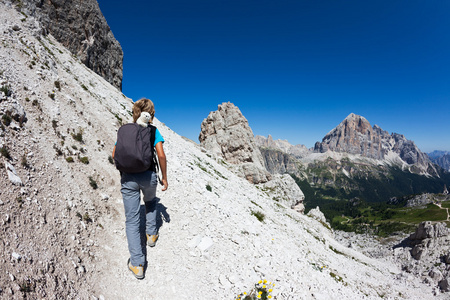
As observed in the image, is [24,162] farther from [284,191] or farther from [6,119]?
[284,191]

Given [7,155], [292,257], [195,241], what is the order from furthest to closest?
[292,257] < [195,241] < [7,155]

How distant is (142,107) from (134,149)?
1.89 metres

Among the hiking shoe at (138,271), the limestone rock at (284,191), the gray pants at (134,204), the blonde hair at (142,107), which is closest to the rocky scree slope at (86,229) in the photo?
the hiking shoe at (138,271)

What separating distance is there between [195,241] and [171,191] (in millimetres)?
Result: 4496

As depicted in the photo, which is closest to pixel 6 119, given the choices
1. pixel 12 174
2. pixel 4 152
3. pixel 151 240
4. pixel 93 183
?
pixel 4 152

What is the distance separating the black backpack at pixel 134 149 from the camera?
7203 millimetres

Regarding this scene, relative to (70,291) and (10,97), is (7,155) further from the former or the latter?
(70,291)

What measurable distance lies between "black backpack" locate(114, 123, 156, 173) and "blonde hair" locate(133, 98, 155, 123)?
0.67 metres

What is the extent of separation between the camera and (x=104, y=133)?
15867 millimetres

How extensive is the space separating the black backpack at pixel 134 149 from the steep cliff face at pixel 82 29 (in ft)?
99.1

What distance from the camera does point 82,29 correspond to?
38562 mm

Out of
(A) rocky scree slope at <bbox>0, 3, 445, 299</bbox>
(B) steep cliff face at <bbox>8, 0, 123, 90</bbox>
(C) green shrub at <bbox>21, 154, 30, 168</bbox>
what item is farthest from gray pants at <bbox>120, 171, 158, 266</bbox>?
(B) steep cliff face at <bbox>8, 0, 123, 90</bbox>

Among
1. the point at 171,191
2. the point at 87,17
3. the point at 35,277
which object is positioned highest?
the point at 87,17

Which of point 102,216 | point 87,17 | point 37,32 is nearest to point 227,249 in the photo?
point 102,216
